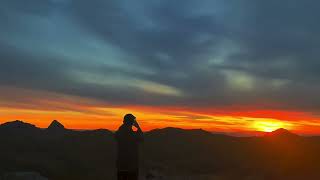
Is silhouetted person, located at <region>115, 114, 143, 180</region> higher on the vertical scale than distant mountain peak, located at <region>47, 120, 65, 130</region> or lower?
lower

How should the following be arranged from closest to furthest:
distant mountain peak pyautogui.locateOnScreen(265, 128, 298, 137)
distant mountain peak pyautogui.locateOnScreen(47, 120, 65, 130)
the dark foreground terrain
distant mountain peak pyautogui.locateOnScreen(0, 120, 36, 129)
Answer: the dark foreground terrain, distant mountain peak pyautogui.locateOnScreen(265, 128, 298, 137), distant mountain peak pyautogui.locateOnScreen(0, 120, 36, 129), distant mountain peak pyautogui.locateOnScreen(47, 120, 65, 130)

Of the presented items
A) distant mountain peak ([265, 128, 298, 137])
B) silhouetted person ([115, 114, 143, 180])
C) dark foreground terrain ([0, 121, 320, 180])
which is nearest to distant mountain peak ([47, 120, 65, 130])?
dark foreground terrain ([0, 121, 320, 180])

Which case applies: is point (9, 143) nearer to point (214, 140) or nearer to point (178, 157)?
point (178, 157)

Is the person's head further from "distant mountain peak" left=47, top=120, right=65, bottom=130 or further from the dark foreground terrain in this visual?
"distant mountain peak" left=47, top=120, right=65, bottom=130

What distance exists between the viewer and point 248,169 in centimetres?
2998

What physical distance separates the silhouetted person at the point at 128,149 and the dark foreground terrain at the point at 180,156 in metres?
15.8

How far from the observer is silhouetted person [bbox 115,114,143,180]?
9.95m

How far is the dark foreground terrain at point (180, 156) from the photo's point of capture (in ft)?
95.2

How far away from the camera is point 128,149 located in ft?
32.9

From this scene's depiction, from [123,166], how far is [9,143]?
34996 mm

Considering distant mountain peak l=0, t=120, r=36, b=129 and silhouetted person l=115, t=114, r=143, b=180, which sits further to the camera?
distant mountain peak l=0, t=120, r=36, b=129

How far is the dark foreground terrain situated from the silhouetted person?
52.0 ft

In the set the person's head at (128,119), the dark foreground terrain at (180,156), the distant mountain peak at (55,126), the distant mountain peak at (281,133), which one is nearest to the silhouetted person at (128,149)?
the person's head at (128,119)

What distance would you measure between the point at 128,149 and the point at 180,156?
105ft
